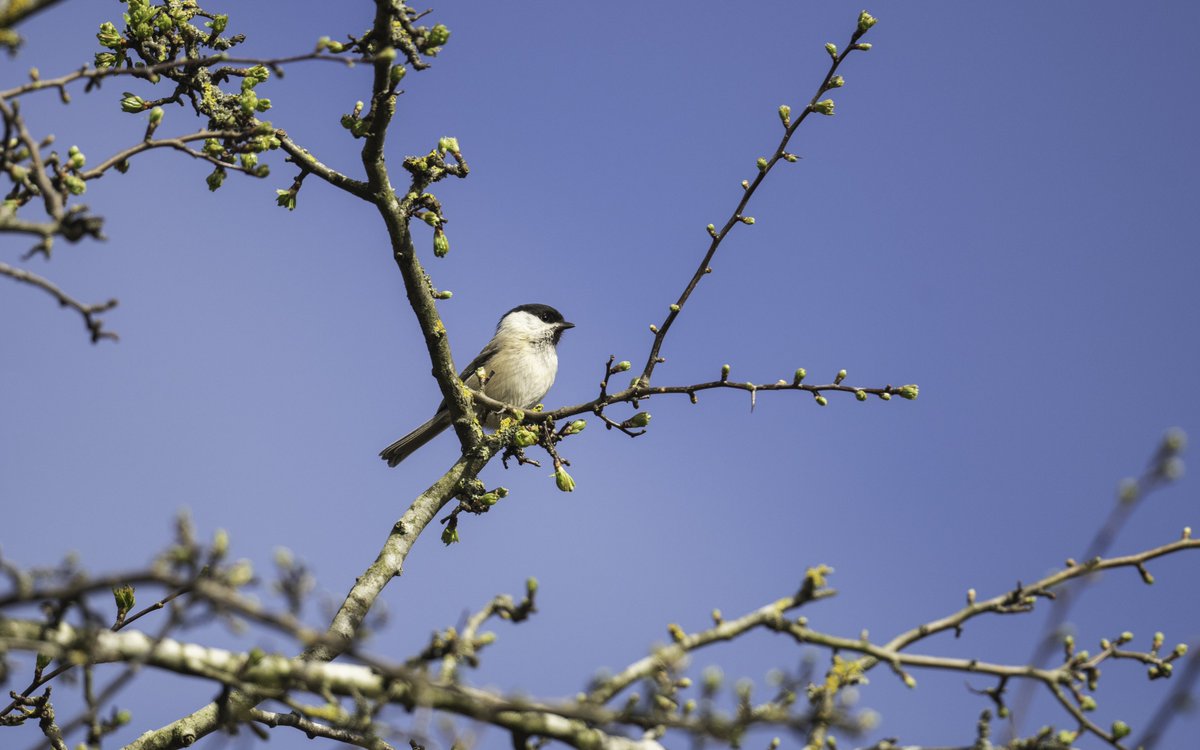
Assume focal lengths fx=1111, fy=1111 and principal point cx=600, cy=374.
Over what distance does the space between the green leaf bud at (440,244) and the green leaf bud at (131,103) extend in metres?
1.44

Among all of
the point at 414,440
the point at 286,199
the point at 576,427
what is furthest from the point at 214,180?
the point at 414,440

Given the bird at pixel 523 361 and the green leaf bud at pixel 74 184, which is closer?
the green leaf bud at pixel 74 184

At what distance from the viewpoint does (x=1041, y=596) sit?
11.5 feet

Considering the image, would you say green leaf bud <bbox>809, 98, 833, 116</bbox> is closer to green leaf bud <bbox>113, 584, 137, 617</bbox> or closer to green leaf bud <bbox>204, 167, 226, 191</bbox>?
green leaf bud <bbox>204, 167, 226, 191</bbox>

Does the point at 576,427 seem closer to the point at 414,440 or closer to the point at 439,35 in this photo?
the point at 439,35

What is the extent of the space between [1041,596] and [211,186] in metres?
3.54

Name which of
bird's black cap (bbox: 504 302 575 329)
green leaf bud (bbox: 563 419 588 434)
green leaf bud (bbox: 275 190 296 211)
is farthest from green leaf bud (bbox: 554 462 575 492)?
bird's black cap (bbox: 504 302 575 329)

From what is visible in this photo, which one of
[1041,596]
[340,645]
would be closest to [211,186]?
[340,645]

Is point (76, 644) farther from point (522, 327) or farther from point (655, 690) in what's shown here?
point (522, 327)

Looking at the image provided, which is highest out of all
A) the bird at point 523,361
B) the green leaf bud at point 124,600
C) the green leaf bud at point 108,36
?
the bird at point 523,361

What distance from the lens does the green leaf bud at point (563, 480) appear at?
5.74m

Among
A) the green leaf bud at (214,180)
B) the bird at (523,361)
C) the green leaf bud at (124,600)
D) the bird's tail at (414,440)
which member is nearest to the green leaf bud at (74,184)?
the green leaf bud at (214,180)

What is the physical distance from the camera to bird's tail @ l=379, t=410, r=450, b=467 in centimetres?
997

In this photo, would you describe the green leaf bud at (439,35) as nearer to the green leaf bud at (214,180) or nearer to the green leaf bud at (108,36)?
the green leaf bud at (214,180)
